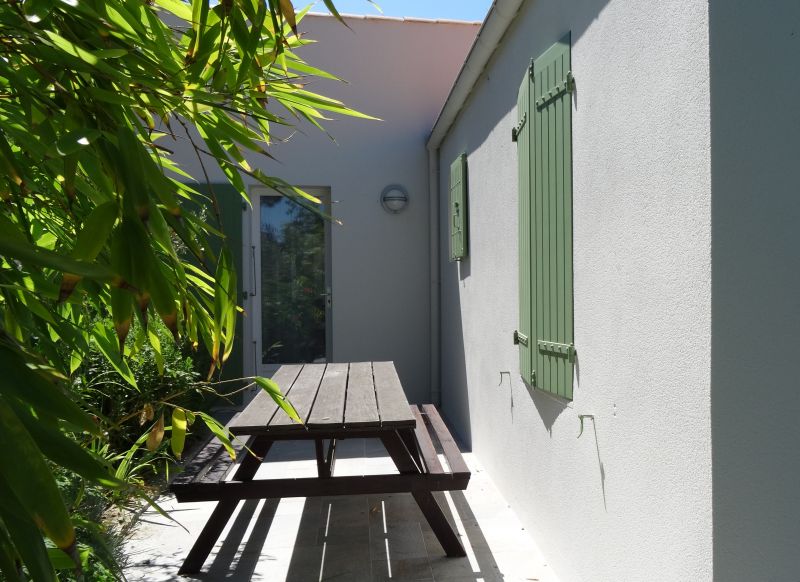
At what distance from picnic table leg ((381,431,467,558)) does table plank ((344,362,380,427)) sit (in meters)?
0.16

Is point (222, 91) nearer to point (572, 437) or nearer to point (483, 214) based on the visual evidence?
point (572, 437)

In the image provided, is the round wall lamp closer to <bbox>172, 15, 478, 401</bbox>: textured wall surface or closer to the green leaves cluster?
<bbox>172, 15, 478, 401</bbox>: textured wall surface

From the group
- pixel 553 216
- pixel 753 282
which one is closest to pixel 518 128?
pixel 553 216

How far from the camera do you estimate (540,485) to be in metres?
3.26

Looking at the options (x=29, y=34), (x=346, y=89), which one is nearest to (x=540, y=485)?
(x=29, y=34)

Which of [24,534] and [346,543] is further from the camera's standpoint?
[346,543]

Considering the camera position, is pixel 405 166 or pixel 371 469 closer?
pixel 371 469

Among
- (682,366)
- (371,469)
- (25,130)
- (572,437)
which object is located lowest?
(371,469)

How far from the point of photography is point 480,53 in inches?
167

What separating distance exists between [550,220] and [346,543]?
6.14 ft

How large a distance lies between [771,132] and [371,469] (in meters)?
3.70

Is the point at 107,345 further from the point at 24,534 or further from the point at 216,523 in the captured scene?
the point at 216,523

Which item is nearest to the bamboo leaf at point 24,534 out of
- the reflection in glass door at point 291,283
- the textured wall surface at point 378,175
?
the textured wall surface at point 378,175

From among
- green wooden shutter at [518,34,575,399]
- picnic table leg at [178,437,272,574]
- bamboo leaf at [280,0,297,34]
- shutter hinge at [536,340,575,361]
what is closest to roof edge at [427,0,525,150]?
green wooden shutter at [518,34,575,399]
